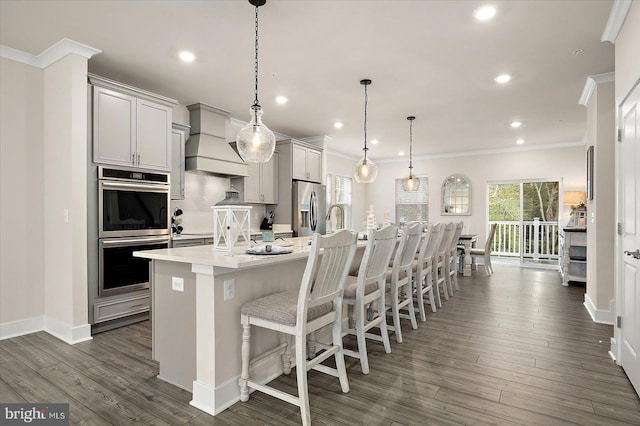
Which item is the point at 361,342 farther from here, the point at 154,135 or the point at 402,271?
the point at 154,135

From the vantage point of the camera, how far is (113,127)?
3.59m

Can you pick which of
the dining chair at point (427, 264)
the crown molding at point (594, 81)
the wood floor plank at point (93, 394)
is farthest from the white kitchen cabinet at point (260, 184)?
the crown molding at point (594, 81)

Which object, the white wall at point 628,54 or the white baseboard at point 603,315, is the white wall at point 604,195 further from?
the white wall at point 628,54

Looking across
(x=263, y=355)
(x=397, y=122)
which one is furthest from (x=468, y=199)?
(x=263, y=355)

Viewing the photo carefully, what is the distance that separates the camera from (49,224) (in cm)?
354

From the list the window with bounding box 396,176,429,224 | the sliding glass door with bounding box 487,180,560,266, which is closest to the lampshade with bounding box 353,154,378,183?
the window with bounding box 396,176,429,224

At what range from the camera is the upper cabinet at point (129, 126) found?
3.48m

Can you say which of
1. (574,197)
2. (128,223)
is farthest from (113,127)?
(574,197)

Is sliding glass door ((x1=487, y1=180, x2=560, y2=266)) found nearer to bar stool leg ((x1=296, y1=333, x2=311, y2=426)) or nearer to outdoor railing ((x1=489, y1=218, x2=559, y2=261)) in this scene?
outdoor railing ((x1=489, y1=218, x2=559, y2=261))

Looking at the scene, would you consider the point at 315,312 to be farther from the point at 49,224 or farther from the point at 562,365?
the point at 49,224

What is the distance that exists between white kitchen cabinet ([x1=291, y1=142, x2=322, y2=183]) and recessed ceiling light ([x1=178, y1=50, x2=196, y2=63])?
285 centimetres

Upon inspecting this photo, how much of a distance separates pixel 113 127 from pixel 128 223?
0.99 m

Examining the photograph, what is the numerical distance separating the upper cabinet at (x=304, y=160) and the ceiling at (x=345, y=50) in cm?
84

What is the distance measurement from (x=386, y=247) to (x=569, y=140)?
6.76m
